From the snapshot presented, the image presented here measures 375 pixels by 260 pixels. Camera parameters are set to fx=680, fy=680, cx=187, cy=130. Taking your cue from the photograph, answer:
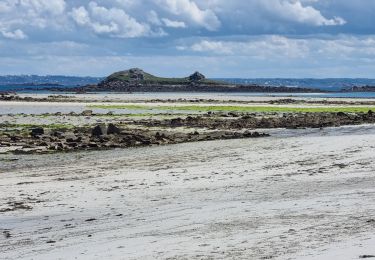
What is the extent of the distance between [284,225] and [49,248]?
421cm

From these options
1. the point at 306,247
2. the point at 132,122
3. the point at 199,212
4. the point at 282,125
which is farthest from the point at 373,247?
the point at 132,122

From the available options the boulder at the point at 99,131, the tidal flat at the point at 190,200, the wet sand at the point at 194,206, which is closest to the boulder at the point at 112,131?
the boulder at the point at 99,131

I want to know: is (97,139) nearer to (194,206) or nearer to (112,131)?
(112,131)

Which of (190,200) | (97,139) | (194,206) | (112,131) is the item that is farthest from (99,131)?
(194,206)

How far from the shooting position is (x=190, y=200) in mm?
15836

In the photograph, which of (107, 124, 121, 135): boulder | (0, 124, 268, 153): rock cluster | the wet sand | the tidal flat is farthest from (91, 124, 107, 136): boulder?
the wet sand

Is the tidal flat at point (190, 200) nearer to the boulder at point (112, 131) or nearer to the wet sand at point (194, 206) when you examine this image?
the wet sand at point (194, 206)

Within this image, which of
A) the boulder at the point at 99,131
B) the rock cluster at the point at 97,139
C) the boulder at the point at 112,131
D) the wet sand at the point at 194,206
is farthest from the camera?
the boulder at the point at 112,131

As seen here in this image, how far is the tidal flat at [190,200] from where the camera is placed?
11125 mm

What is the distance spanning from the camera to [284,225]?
488 inches

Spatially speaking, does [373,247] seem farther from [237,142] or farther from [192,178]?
[237,142]

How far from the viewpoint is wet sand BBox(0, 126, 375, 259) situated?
36.2ft

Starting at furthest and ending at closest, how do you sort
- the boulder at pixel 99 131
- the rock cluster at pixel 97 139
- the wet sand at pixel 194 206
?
1. the boulder at pixel 99 131
2. the rock cluster at pixel 97 139
3. the wet sand at pixel 194 206

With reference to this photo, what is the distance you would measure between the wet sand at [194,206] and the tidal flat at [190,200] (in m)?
0.03
